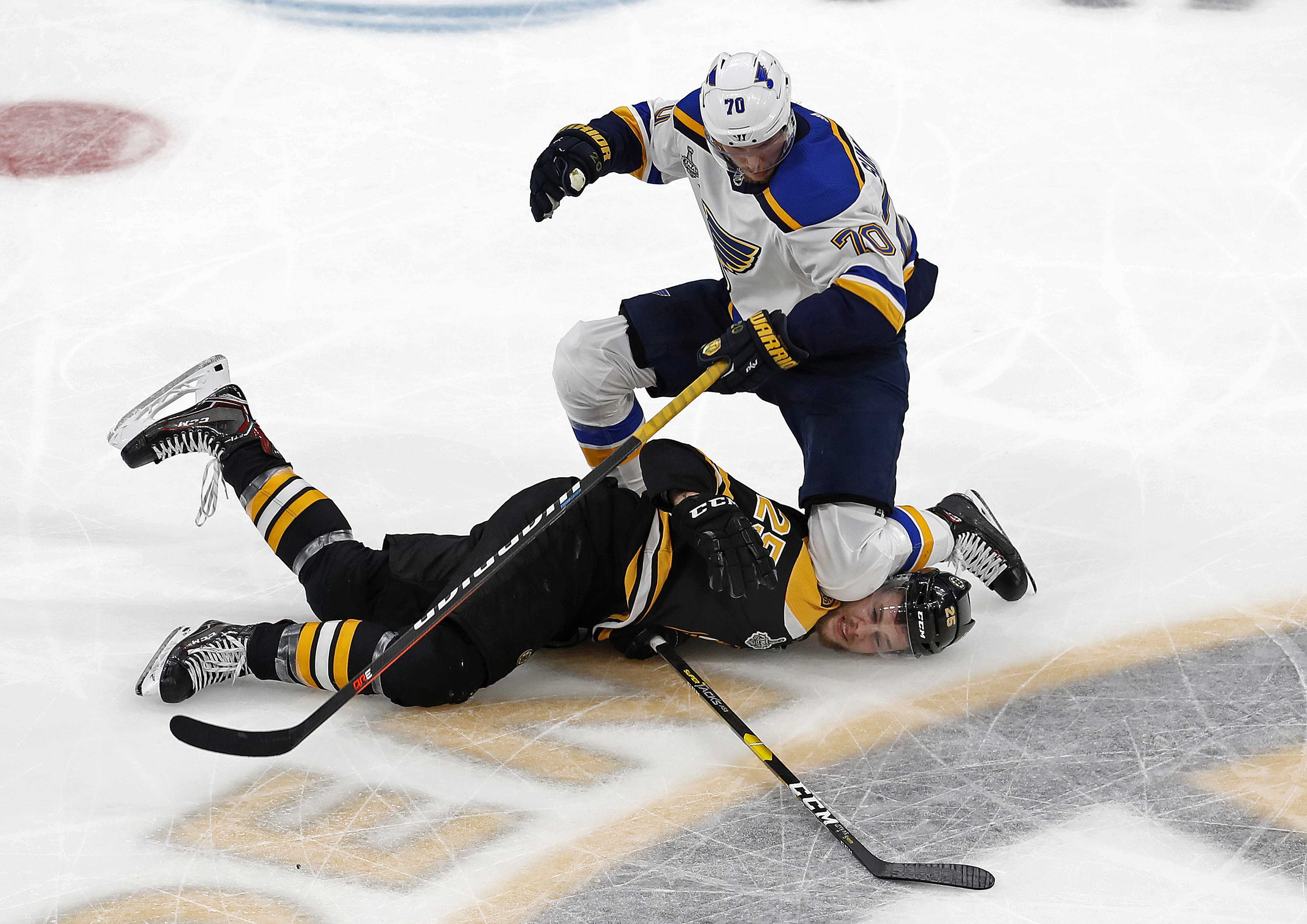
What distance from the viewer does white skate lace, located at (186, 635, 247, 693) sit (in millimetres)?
2752

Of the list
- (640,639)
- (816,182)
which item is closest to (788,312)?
(816,182)

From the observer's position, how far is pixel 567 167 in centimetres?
320

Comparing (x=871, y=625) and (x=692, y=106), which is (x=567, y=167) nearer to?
(x=692, y=106)

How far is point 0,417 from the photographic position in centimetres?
382

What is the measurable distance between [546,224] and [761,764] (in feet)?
9.02

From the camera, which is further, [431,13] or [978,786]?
[431,13]

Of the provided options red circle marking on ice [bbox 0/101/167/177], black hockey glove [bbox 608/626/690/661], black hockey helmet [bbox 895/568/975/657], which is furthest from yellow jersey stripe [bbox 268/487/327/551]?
red circle marking on ice [bbox 0/101/167/177]

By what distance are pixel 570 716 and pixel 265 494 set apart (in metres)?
0.89

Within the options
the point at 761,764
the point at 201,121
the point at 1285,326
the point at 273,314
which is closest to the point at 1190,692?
the point at 761,764

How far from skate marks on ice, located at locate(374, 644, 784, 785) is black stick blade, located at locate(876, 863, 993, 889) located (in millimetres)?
560

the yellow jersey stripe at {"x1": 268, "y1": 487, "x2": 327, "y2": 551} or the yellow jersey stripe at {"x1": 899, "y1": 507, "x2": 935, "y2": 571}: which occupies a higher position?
the yellow jersey stripe at {"x1": 268, "y1": 487, "x2": 327, "y2": 551}

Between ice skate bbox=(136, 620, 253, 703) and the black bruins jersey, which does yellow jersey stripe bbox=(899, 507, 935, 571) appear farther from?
ice skate bbox=(136, 620, 253, 703)

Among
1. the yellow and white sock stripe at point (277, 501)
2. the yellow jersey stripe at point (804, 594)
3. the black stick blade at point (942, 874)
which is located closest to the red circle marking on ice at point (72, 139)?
the yellow and white sock stripe at point (277, 501)

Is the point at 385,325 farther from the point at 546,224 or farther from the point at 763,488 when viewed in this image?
the point at 763,488
